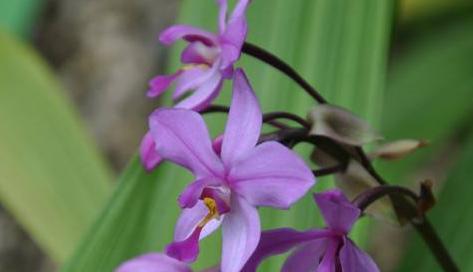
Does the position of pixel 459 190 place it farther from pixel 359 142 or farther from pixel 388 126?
pixel 388 126

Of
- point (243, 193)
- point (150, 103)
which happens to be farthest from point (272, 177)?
point (150, 103)

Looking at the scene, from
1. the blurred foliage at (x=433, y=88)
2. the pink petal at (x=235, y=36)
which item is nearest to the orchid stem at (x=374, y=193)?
the pink petal at (x=235, y=36)

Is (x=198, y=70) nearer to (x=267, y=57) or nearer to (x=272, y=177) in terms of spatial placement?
(x=267, y=57)

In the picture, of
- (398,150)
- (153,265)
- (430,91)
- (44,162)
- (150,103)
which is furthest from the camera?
(150,103)

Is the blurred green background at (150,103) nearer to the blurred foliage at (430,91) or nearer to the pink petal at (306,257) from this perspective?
the blurred foliage at (430,91)

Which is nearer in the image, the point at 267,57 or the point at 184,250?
the point at 184,250

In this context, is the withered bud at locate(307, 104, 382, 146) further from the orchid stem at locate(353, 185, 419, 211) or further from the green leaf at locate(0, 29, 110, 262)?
the green leaf at locate(0, 29, 110, 262)
